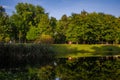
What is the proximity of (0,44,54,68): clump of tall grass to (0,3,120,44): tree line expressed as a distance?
5666 cm

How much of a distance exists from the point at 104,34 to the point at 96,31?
346 centimetres

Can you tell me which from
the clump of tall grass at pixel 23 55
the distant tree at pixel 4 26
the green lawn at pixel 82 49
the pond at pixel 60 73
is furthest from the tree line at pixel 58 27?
the pond at pixel 60 73

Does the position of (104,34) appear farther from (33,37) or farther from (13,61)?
(13,61)

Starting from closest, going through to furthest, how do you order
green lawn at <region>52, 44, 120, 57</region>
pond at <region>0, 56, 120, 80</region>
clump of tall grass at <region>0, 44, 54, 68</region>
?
pond at <region>0, 56, 120, 80</region> < clump of tall grass at <region>0, 44, 54, 68</region> < green lawn at <region>52, 44, 120, 57</region>

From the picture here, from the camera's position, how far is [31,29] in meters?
106

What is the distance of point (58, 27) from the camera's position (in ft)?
365

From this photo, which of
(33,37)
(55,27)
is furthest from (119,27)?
(33,37)

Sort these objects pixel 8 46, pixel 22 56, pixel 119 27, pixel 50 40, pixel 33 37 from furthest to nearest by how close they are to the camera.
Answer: pixel 119 27 → pixel 33 37 → pixel 50 40 → pixel 22 56 → pixel 8 46

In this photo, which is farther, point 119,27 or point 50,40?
point 119,27

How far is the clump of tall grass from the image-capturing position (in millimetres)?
34094

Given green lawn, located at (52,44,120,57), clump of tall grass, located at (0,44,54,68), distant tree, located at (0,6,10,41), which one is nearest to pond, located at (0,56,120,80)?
clump of tall grass, located at (0,44,54,68)

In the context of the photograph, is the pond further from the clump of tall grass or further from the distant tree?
the distant tree

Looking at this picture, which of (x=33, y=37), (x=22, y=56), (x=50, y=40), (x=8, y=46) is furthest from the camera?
(x=33, y=37)

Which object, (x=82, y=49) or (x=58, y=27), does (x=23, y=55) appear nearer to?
(x=82, y=49)
